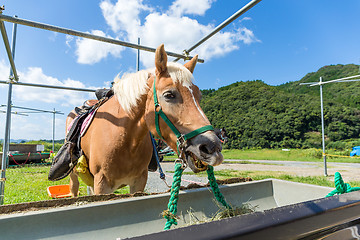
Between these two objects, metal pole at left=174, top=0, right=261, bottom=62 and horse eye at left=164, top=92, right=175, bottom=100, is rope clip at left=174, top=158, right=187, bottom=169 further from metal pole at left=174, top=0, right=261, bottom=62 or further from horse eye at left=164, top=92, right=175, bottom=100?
metal pole at left=174, top=0, right=261, bottom=62

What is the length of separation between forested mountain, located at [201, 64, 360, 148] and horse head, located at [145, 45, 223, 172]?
39665 millimetres

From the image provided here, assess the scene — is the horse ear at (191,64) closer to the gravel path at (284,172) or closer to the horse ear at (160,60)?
the horse ear at (160,60)

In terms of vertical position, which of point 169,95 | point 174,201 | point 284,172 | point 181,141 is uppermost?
point 169,95

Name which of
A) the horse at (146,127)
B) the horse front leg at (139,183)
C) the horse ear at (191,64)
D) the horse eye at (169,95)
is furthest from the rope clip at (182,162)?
the horse front leg at (139,183)

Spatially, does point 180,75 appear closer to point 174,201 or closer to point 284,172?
point 174,201

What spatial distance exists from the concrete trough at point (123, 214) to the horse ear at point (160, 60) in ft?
3.40

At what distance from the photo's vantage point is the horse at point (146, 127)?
129 cm

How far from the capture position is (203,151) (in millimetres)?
1222

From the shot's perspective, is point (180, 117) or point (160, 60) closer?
point (180, 117)

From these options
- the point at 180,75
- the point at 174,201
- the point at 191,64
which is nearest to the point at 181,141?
the point at 174,201

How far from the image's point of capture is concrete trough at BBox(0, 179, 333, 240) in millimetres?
1189

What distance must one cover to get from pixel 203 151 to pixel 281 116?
46.1 meters

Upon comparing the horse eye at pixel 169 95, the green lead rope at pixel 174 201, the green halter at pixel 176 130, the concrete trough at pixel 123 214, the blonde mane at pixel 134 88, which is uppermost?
the blonde mane at pixel 134 88

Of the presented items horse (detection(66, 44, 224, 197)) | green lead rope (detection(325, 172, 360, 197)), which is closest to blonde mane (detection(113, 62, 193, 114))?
horse (detection(66, 44, 224, 197))
